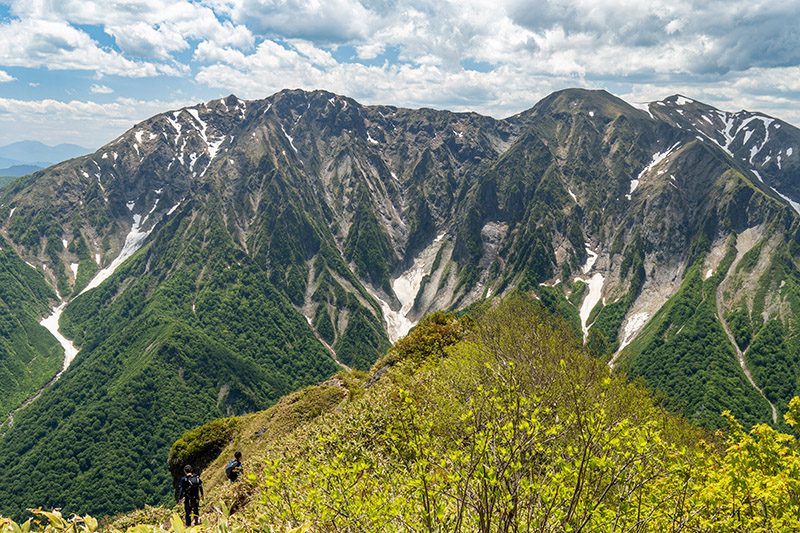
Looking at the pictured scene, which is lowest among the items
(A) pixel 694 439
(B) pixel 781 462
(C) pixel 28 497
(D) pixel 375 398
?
(C) pixel 28 497

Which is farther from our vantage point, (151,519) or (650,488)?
(151,519)

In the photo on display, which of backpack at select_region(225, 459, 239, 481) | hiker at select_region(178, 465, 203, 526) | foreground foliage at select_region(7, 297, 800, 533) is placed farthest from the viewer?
backpack at select_region(225, 459, 239, 481)

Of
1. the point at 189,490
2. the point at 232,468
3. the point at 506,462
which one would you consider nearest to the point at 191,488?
the point at 189,490

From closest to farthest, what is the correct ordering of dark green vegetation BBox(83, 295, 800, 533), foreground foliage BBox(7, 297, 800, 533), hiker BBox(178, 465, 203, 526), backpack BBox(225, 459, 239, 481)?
foreground foliage BBox(7, 297, 800, 533)
dark green vegetation BBox(83, 295, 800, 533)
hiker BBox(178, 465, 203, 526)
backpack BBox(225, 459, 239, 481)

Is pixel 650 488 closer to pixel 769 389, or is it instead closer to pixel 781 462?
pixel 781 462

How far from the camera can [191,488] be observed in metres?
23.5

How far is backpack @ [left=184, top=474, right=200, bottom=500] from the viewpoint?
23364 millimetres

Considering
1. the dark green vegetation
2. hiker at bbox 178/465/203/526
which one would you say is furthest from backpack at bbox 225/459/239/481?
hiker at bbox 178/465/203/526

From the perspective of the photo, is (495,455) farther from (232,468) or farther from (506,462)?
(232,468)

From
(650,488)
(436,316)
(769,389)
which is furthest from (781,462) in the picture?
(769,389)

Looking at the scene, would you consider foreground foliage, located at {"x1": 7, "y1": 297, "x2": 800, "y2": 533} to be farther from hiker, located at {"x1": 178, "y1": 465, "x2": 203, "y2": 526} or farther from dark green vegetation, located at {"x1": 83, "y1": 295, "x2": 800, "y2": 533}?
hiker, located at {"x1": 178, "y1": 465, "x2": 203, "y2": 526}

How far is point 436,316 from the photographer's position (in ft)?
245

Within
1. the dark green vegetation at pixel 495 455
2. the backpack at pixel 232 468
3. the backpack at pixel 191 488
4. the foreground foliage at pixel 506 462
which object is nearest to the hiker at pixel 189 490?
the backpack at pixel 191 488

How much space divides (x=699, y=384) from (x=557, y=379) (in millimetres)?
211320
